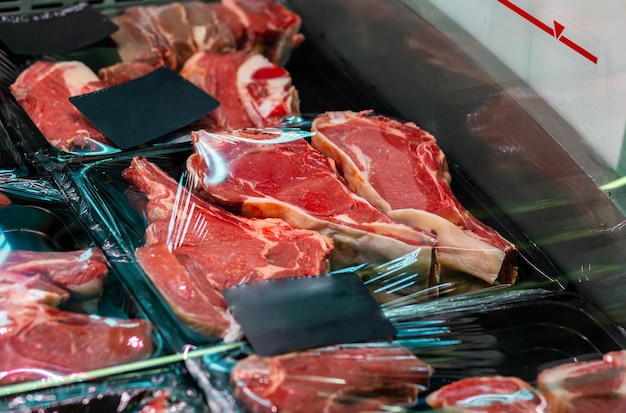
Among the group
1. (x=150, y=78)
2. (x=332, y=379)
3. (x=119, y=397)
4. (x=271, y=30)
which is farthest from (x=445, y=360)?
(x=271, y=30)

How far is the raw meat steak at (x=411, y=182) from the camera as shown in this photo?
2443 millimetres

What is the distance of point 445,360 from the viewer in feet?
6.82

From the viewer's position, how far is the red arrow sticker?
7.66 feet

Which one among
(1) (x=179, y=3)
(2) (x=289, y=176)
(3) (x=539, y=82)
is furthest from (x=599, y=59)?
(1) (x=179, y=3)

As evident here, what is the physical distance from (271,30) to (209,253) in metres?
1.59

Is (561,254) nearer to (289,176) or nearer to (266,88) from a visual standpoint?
(289,176)

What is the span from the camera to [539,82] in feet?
8.50

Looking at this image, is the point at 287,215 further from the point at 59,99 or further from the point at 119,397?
the point at 59,99

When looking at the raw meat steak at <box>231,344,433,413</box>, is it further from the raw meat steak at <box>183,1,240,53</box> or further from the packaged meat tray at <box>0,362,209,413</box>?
the raw meat steak at <box>183,1,240,53</box>

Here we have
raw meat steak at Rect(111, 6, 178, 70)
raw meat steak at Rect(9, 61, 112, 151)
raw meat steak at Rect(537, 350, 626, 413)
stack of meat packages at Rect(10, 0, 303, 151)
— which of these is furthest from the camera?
raw meat steak at Rect(111, 6, 178, 70)

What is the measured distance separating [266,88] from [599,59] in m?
1.34

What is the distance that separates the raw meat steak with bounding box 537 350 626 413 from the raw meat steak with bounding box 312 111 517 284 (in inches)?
16.2

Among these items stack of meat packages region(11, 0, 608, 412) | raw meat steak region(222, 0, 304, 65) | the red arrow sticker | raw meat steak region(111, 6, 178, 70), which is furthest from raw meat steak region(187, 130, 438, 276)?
raw meat steak region(222, 0, 304, 65)

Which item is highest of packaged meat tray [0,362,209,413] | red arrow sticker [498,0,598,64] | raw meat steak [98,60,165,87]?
red arrow sticker [498,0,598,64]
